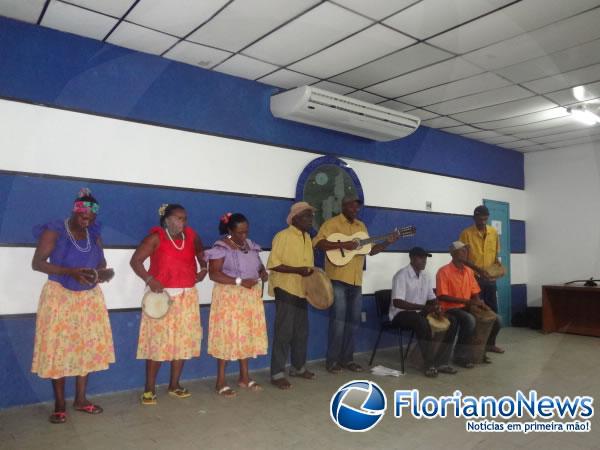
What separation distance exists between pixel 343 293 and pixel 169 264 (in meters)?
1.81

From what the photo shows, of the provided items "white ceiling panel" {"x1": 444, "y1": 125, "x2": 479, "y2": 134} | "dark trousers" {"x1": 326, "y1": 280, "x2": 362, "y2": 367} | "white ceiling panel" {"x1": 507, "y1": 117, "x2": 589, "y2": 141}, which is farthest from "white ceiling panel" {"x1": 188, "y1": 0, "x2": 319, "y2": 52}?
"white ceiling panel" {"x1": 507, "y1": 117, "x2": 589, "y2": 141}

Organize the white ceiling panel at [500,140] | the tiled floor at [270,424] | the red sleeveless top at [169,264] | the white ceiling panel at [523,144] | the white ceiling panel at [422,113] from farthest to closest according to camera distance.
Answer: the white ceiling panel at [523,144], the white ceiling panel at [500,140], the white ceiling panel at [422,113], the red sleeveless top at [169,264], the tiled floor at [270,424]

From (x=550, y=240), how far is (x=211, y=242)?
6019 millimetres

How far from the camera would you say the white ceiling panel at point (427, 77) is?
14.1ft

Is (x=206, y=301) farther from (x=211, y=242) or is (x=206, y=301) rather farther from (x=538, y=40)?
(x=538, y=40)

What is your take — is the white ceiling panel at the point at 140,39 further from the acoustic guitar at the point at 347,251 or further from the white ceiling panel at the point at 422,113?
the white ceiling panel at the point at 422,113

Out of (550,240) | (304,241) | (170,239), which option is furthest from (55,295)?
(550,240)

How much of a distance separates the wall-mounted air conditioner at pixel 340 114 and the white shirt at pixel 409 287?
5.26ft

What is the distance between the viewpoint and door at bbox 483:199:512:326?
7449 millimetres

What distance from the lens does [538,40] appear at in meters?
3.74

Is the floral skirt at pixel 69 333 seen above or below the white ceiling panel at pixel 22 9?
below

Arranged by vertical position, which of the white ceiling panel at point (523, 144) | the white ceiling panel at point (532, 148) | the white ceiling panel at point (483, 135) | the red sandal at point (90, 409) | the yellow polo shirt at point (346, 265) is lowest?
the red sandal at point (90, 409)

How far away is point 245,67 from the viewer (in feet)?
14.2

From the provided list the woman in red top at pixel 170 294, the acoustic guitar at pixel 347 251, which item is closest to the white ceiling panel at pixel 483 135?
the acoustic guitar at pixel 347 251
